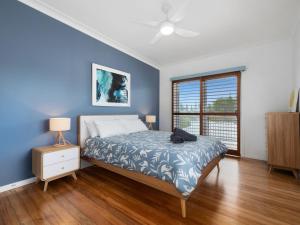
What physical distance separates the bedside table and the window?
3.32m

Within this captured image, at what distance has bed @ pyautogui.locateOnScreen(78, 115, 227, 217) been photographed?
162 cm

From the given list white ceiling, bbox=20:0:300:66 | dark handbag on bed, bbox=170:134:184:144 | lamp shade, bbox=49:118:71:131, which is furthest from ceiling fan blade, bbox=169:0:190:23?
lamp shade, bbox=49:118:71:131

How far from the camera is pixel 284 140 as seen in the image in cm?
270

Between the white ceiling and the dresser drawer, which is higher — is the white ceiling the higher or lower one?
the higher one

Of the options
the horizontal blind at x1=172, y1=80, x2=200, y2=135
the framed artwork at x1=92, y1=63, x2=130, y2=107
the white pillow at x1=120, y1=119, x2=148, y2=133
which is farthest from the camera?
the horizontal blind at x1=172, y1=80, x2=200, y2=135

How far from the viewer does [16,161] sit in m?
2.22

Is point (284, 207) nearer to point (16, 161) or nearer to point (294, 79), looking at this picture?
point (294, 79)

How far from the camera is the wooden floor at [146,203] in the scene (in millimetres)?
1584

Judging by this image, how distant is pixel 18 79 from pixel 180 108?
13.2ft

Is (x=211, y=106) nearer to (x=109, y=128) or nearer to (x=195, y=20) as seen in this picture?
(x=195, y=20)

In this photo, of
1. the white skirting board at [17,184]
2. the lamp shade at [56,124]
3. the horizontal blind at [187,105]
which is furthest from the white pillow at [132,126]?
the white skirting board at [17,184]

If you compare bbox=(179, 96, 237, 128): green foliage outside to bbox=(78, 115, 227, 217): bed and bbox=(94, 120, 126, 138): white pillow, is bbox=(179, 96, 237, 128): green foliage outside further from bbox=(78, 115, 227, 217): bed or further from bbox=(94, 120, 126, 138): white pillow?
bbox=(94, 120, 126, 138): white pillow

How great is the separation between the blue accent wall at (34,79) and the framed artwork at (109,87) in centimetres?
15

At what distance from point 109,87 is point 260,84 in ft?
11.8
